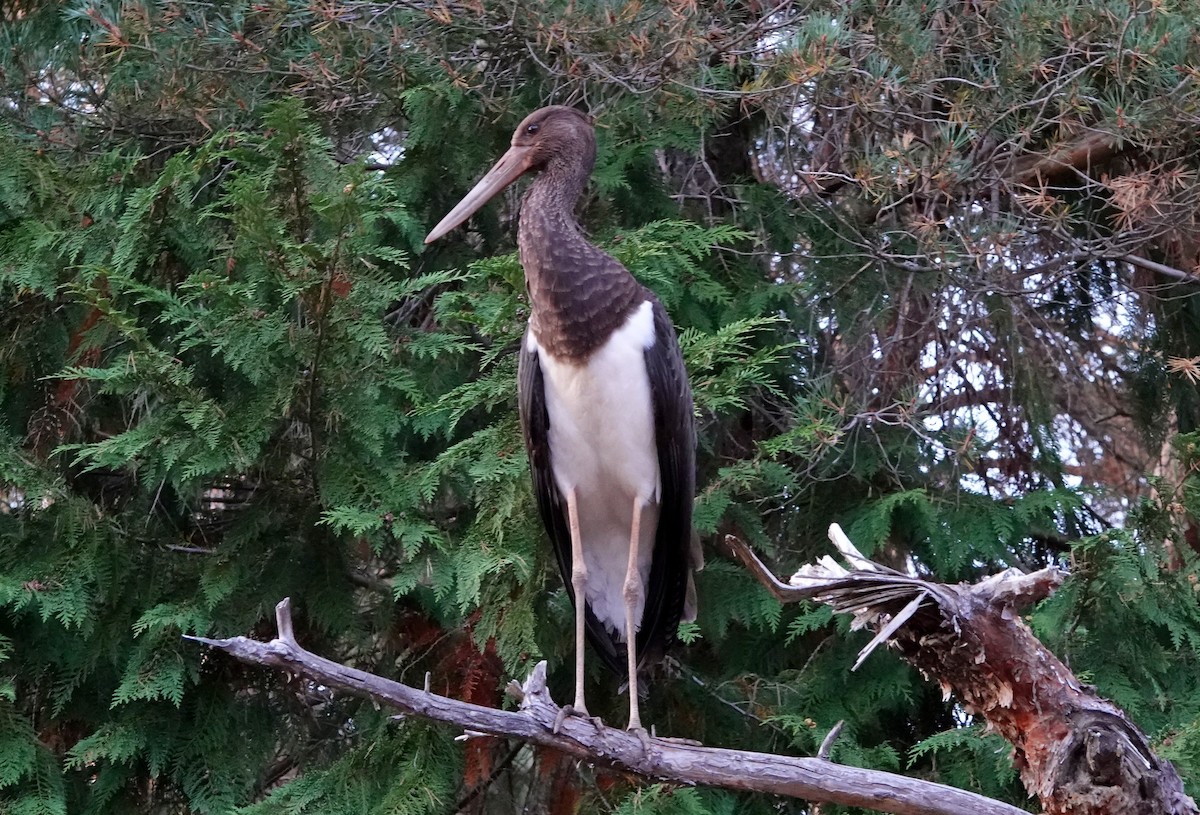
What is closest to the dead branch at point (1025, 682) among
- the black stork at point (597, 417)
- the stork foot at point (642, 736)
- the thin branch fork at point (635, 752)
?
the thin branch fork at point (635, 752)

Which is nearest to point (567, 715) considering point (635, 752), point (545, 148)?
point (635, 752)

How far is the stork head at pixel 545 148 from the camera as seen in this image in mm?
3441

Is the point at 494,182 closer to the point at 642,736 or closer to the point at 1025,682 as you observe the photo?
the point at 642,736

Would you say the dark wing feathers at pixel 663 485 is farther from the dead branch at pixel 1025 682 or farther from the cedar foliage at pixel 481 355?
the dead branch at pixel 1025 682

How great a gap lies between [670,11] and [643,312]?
0.90 meters

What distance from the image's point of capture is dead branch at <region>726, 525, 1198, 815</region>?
7.87 ft

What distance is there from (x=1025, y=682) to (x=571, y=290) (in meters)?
1.30

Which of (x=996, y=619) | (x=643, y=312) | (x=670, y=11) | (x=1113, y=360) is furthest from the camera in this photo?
(x=1113, y=360)

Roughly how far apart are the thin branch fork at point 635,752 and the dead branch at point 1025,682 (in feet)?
0.65

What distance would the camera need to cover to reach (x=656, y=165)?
167 inches

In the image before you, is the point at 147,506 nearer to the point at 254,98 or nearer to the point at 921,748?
the point at 254,98

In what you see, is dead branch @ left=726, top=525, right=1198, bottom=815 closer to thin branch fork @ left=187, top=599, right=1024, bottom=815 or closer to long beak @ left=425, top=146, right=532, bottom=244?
thin branch fork @ left=187, top=599, right=1024, bottom=815

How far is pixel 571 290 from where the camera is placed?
309cm

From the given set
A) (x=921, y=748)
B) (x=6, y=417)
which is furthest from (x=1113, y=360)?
(x=6, y=417)
